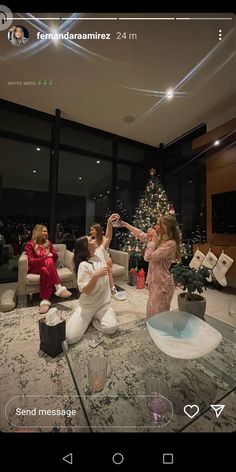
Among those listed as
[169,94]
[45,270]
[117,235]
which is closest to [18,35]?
[45,270]

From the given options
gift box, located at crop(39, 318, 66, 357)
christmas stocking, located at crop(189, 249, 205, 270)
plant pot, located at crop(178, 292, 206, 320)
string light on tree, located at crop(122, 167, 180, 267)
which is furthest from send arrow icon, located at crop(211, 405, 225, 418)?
string light on tree, located at crop(122, 167, 180, 267)

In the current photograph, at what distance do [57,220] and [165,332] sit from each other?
2.86 meters

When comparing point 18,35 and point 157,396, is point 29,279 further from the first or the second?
point 18,35

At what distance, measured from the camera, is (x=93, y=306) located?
5.04 feet

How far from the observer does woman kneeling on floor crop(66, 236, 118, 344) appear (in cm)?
138

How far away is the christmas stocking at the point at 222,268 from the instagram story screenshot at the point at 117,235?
2cm

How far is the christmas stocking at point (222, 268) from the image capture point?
2781mm

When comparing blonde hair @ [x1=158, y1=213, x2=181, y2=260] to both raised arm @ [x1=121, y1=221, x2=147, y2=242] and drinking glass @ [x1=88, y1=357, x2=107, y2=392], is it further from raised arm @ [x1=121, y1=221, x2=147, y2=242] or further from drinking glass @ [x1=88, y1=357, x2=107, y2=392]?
drinking glass @ [x1=88, y1=357, x2=107, y2=392]

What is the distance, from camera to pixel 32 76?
0.91 m

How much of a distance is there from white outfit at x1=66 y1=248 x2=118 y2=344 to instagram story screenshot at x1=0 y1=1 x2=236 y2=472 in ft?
0.04

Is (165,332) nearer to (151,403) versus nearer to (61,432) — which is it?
(151,403)
